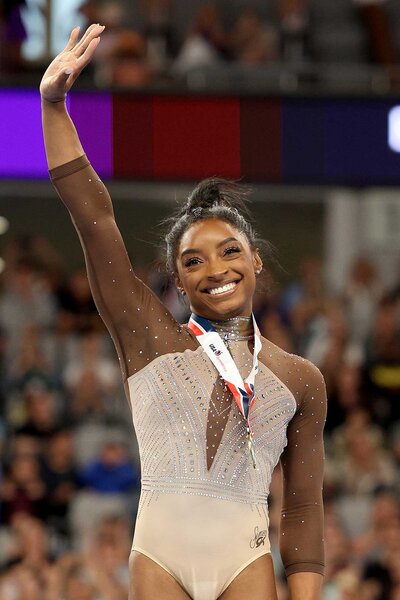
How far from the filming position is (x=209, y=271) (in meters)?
3.03

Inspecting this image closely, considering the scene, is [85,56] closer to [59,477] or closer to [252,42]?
[59,477]

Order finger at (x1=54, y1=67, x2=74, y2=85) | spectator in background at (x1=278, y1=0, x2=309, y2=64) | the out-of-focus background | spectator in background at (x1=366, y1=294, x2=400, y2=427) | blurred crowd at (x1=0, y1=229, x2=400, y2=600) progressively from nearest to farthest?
1. finger at (x1=54, y1=67, x2=74, y2=85)
2. blurred crowd at (x1=0, y1=229, x2=400, y2=600)
3. the out-of-focus background
4. spectator in background at (x1=366, y1=294, x2=400, y2=427)
5. spectator in background at (x1=278, y1=0, x2=309, y2=64)

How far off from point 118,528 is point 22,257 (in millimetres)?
3409

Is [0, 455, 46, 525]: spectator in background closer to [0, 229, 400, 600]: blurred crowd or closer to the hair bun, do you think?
[0, 229, 400, 600]: blurred crowd

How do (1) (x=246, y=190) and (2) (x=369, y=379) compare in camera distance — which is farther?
(2) (x=369, y=379)

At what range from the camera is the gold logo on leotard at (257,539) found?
2967 millimetres

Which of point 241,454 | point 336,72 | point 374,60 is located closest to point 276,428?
point 241,454

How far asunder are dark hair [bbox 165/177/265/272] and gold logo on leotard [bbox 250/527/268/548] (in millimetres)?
702

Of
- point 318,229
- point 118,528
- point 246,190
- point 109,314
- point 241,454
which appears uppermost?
point 246,190

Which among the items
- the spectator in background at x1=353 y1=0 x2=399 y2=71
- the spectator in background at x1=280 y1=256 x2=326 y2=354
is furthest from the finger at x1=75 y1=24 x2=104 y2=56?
the spectator in background at x1=353 y1=0 x2=399 y2=71

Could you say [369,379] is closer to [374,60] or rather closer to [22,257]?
[22,257]

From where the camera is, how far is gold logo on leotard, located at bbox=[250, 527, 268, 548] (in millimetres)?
2967

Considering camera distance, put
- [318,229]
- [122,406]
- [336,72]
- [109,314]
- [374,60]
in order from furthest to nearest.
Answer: [318,229], [374,60], [336,72], [122,406], [109,314]

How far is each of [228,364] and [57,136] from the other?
69 centimetres
